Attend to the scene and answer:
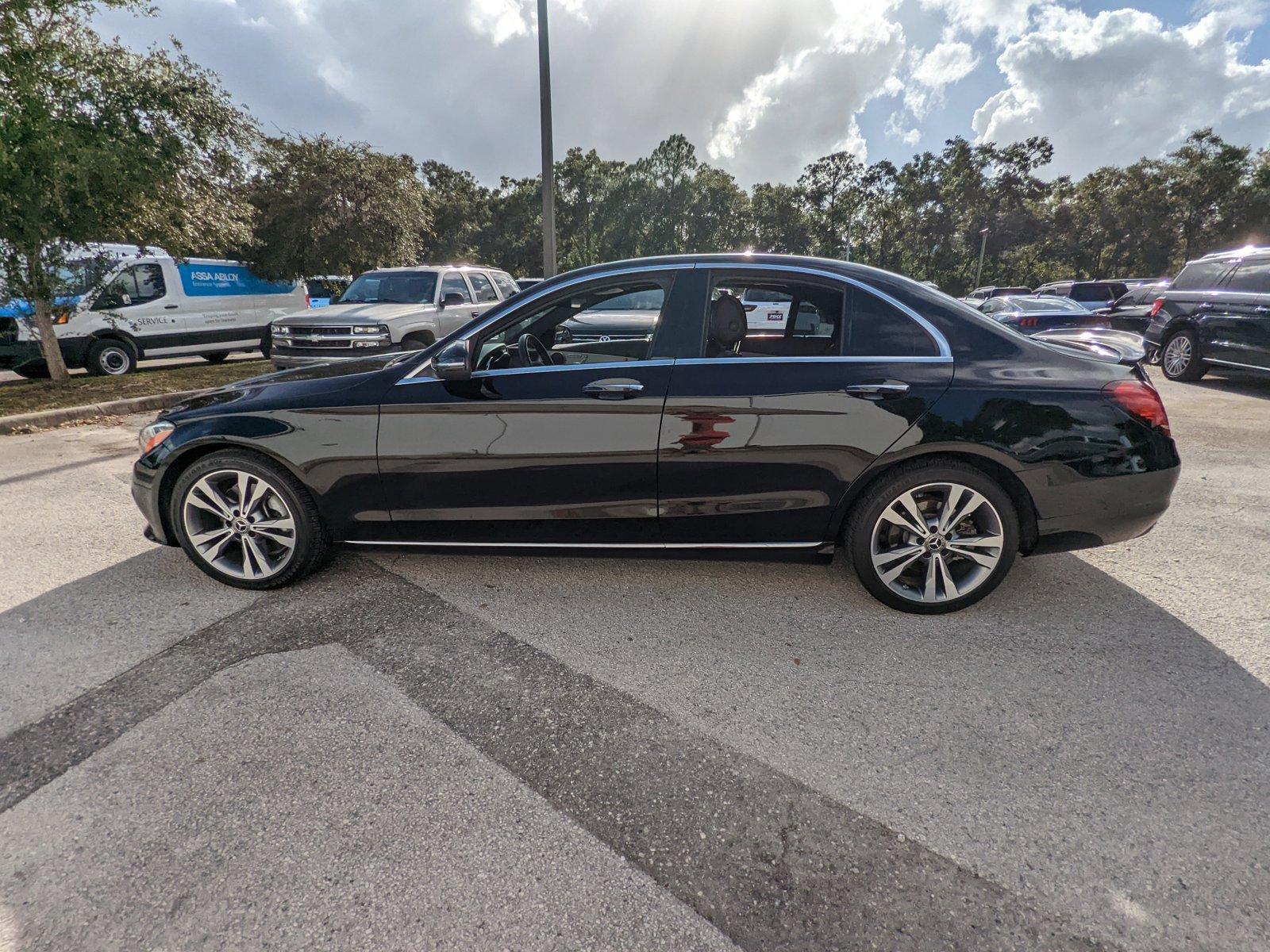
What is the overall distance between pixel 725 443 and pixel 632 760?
1.43 m

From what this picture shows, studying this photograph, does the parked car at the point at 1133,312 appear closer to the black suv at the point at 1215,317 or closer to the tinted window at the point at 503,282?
the black suv at the point at 1215,317

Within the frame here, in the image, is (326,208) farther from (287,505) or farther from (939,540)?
(939,540)

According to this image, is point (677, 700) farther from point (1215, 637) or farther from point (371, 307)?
point (371, 307)

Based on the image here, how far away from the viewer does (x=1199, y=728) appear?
7.66 ft

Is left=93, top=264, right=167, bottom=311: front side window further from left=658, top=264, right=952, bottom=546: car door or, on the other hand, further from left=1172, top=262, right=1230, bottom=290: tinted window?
left=1172, top=262, right=1230, bottom=290: tinted window

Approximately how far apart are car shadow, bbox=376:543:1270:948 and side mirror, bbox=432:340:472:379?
3.68 ft

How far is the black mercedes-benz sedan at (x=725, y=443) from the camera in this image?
9.78 ft

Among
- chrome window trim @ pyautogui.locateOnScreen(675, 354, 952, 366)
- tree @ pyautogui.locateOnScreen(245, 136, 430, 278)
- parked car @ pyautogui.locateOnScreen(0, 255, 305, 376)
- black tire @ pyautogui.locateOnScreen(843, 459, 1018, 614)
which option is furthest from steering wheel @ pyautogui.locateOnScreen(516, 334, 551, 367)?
tree @ pyautogui.locateOnScreen(245, 136, 430, 278)

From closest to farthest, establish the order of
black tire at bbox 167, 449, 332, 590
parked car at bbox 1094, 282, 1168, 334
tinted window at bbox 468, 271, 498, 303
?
black tire at bbox 167, 449, 332, 590 < tinted window at bbox 468, 271, 498, 303 < parked car at bbox 1094, 282, 1168, 334

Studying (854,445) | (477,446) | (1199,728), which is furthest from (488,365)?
(1199,728)

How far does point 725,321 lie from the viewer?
3160 mm

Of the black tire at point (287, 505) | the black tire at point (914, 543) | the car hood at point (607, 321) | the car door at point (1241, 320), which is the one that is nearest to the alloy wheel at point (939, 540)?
the black tire at point (914, 543)

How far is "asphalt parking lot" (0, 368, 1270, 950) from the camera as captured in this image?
5.49ft

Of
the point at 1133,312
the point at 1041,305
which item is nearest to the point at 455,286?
the point at 1041,305
